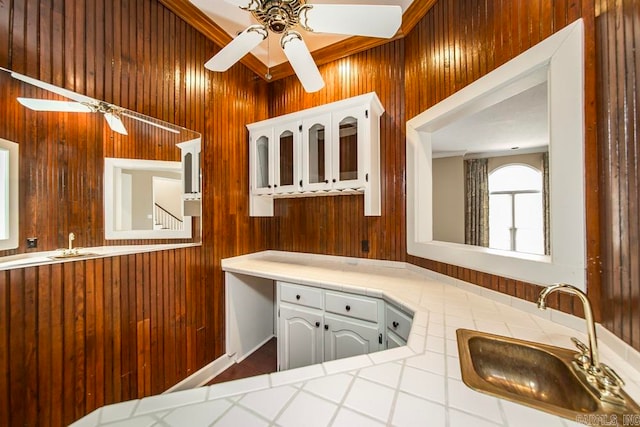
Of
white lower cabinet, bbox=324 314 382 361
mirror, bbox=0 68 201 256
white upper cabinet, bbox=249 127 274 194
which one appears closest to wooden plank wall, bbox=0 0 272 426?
mirror, bbox=0 68 201 256

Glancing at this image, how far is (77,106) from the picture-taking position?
1.29 meters

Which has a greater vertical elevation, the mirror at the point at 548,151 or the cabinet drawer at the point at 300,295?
the mirror at the point at 548,151

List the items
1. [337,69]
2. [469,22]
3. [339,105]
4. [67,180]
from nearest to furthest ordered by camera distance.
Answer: [67,180]
[469,22]
[339,105]
[337,69]

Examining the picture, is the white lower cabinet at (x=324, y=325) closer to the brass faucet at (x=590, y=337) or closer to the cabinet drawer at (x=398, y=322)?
the cabinet drawer at (x=398, y=322)

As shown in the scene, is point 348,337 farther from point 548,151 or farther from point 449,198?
point 449,198

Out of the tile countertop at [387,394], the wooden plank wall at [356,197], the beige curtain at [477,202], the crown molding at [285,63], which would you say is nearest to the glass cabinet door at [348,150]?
the wooden plank wall at [356,197]

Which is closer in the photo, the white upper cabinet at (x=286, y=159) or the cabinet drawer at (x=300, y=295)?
the cabinet drawer at (x=300, y=295)

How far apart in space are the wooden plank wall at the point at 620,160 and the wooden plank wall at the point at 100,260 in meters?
2.26

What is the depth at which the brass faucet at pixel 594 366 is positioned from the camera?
0.61 metres

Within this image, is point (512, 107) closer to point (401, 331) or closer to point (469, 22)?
point (469, 22)

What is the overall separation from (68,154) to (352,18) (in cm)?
165

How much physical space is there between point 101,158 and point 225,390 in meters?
1.54

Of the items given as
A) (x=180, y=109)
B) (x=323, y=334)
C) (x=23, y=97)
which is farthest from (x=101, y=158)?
(x=323, y=334)

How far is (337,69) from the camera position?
225 cm
